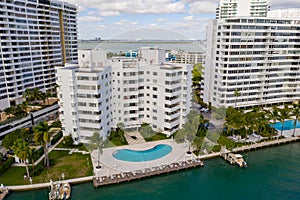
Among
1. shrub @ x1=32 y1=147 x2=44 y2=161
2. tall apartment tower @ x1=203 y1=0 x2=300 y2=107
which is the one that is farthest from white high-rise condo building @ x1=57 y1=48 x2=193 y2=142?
tall apartment tower @ x1=203 y1=0 x2=300 y2=107

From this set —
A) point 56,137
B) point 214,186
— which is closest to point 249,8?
point 214,186

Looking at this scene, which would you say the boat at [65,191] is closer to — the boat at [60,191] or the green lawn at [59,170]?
the boat at [60,191]

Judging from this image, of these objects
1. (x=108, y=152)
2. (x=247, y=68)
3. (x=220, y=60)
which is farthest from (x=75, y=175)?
(x=247, y=68)

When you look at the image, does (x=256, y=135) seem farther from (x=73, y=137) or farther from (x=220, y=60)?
(x=73, y=137)

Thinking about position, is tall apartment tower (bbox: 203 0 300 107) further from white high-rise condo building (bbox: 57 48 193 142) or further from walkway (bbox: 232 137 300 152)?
walkway (bbox: 232 137 300 152)

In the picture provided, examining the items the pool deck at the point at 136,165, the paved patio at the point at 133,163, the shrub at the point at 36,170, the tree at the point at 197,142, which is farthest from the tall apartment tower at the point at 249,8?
the shrub at the point at 36,170

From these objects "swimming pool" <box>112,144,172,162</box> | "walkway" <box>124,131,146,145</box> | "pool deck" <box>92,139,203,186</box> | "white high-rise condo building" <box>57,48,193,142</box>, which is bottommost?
"pool deck" <box>92,139,203,186</box>
